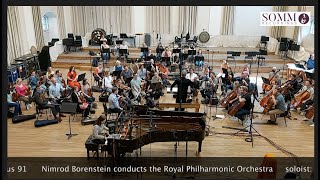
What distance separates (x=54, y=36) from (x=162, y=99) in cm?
1174

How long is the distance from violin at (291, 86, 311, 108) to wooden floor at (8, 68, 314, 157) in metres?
0.82

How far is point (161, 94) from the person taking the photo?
34.9 feet

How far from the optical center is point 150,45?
19516mm

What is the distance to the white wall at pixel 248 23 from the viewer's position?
1977 centimetres

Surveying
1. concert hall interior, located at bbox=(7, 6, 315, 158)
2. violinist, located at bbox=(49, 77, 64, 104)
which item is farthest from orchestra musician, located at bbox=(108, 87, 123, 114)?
violinist, located at bbox=(49, 77, 64, 104)

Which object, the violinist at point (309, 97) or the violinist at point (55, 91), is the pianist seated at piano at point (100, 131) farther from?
the violinist at point (309, 97)

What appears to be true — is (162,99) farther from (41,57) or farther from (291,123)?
(41,57)

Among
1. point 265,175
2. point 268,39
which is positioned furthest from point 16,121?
point 268,39

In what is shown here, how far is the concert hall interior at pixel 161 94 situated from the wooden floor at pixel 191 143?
0.03 meters

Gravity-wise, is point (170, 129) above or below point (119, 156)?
above

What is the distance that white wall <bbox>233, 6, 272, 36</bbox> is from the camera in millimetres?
19766

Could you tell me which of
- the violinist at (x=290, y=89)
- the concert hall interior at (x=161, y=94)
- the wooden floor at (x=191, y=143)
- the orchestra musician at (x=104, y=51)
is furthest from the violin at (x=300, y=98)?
the orchestra musician at (x=104, y=51)

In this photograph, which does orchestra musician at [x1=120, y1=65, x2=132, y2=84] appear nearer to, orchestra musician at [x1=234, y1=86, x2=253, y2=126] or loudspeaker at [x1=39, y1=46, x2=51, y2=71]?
orchestra musician at [x1=234, y1=86, x2=253, y2=126]

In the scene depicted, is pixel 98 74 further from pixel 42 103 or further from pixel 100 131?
pixel 100 131
